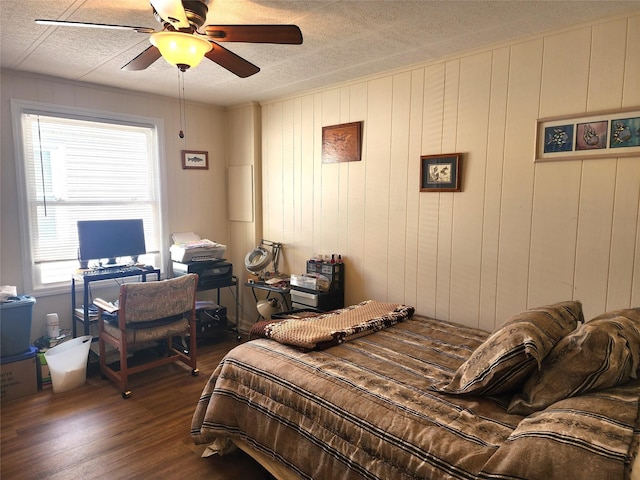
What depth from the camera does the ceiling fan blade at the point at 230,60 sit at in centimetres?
206

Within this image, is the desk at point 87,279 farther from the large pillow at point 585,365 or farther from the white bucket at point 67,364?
the large pillow at point 585,365

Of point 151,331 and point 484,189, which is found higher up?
point 484,189

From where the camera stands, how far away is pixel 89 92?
3598mm

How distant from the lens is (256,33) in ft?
6.02

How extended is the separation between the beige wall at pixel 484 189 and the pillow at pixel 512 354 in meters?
0.80

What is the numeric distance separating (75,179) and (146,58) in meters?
1.91

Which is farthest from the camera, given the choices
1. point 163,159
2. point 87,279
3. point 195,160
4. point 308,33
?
point 195,160

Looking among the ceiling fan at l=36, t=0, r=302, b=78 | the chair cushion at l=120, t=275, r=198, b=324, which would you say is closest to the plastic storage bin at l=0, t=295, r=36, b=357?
the chair cushion at l=120, t=275, r=198, b=324

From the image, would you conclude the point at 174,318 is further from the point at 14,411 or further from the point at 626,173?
the point at 626,173

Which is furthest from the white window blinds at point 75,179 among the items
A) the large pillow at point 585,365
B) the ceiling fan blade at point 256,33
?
the large pillow at point 585,365

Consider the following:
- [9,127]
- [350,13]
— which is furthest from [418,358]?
[9,127]

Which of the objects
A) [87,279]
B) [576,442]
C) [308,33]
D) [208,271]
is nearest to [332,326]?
[576,442]

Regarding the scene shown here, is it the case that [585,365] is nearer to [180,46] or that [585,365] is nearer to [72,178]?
[180,46]

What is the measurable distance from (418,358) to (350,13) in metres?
1.85
